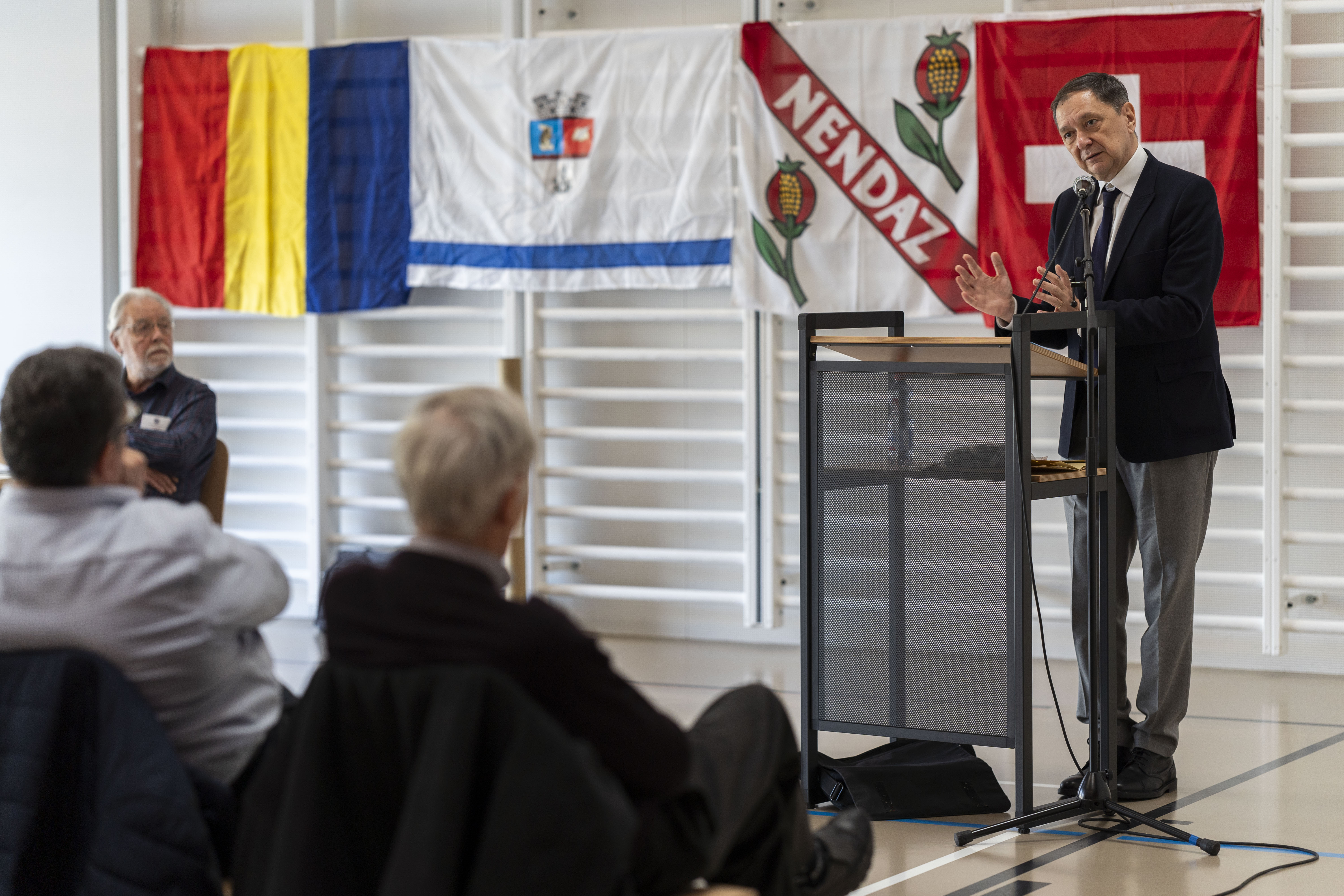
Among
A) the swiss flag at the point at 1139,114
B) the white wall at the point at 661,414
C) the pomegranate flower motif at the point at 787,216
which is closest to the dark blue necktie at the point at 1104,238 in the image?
the swiss flag at the point at 1139,114

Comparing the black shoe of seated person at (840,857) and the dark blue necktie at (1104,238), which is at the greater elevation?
the dark blue necktie at (1104,238)

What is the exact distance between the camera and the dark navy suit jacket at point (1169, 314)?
3.04 meters

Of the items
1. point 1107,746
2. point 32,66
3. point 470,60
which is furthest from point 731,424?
point 32,66

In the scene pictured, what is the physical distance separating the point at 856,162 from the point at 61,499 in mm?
3463

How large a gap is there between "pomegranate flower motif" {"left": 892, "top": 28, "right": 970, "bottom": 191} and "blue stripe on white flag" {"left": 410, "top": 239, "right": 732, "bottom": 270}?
737mm

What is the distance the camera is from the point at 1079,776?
10.3 ft

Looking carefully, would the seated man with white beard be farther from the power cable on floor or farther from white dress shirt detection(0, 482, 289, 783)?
the power cable on floor

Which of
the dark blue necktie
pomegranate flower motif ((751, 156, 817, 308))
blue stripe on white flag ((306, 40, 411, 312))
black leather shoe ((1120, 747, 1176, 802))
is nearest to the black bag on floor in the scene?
black leather shoe ((1120, 747, 1176, 802))

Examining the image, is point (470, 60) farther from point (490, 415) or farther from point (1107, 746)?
point (490, 415)

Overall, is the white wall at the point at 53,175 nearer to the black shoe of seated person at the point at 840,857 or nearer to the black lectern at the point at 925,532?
the black lectern at the point at 925,532

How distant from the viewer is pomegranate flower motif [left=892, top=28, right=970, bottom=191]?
452 centimetres

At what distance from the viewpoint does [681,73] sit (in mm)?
4789

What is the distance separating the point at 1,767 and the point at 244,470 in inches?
161

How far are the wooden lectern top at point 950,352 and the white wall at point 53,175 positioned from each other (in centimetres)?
355
